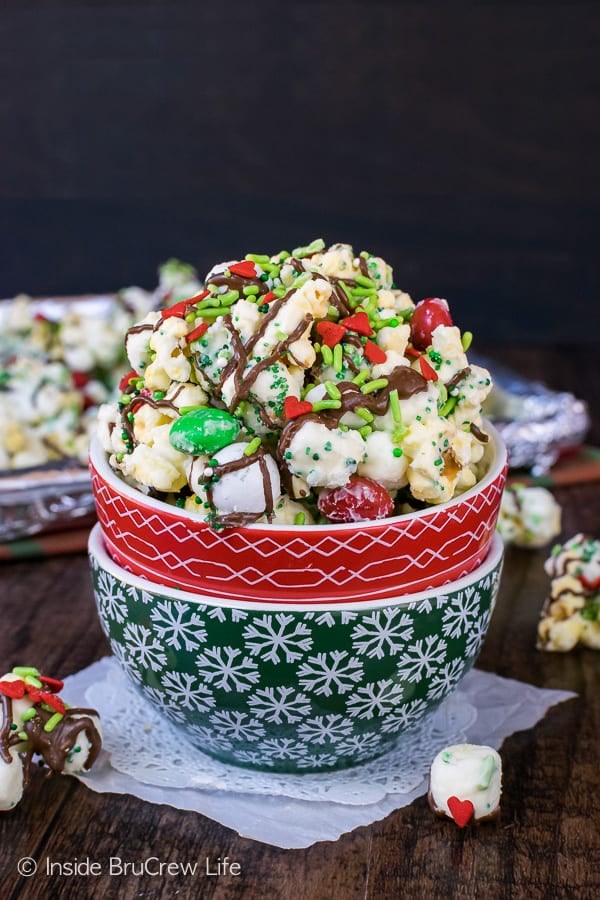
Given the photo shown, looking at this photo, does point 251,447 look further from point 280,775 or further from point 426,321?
point 280,775

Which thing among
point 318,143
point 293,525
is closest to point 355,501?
point 293,525

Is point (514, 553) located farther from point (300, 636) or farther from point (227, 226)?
point (227, 226)

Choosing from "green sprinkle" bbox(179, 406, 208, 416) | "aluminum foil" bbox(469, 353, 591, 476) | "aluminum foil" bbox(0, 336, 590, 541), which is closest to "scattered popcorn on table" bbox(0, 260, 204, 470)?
"aluminum foil" bbox(0, 336, 590, 541)

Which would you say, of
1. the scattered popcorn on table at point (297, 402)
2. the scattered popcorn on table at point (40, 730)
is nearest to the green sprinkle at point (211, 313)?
the scattered popcorn on table at point (297, 402)

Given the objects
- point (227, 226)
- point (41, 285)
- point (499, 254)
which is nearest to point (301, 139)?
point (227, 226)

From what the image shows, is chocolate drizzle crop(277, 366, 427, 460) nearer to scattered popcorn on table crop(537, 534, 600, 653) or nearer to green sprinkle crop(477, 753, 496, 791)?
green sprinkle crop(477, 753, 496, 791)
